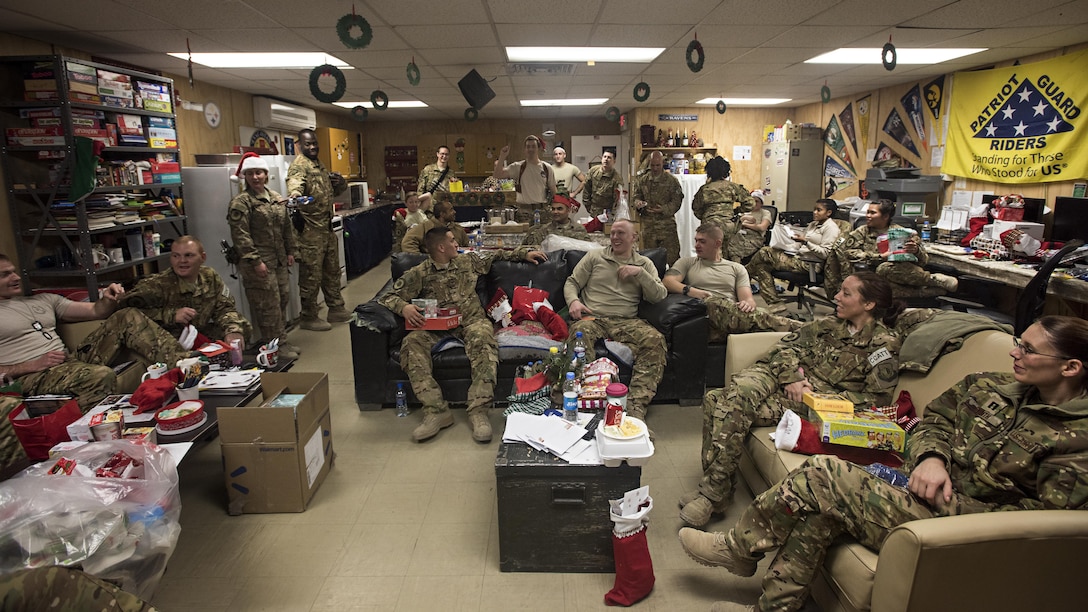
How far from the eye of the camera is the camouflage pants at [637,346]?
352 cm

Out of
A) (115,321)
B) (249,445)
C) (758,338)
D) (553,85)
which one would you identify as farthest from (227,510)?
(553,85)

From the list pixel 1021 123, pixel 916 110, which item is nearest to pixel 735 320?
pixel 1021 123

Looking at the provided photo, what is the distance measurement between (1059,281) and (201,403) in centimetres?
496

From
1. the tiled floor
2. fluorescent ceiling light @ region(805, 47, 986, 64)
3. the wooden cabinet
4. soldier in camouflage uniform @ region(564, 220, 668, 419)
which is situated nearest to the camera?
the tiled floor

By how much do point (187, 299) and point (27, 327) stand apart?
754mm

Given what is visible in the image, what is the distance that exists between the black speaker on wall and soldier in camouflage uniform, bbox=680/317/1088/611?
4055 mm

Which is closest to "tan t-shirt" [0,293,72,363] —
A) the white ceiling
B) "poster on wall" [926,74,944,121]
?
the white ceiling

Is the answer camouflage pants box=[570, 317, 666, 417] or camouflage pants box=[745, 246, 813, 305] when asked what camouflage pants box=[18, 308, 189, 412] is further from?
camouflage pants box=[745, 246, 813, 305]

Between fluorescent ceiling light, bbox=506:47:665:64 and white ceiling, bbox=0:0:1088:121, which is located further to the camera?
fluorescent ceiling light, bbox=506:47:665:64

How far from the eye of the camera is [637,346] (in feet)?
12.1

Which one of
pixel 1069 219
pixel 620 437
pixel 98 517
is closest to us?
pixel 98 517

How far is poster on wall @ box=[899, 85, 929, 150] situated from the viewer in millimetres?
6609

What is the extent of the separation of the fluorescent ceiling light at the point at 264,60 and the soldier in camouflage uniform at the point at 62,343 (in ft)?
8.03

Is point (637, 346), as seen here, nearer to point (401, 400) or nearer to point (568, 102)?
point (401, 400)
